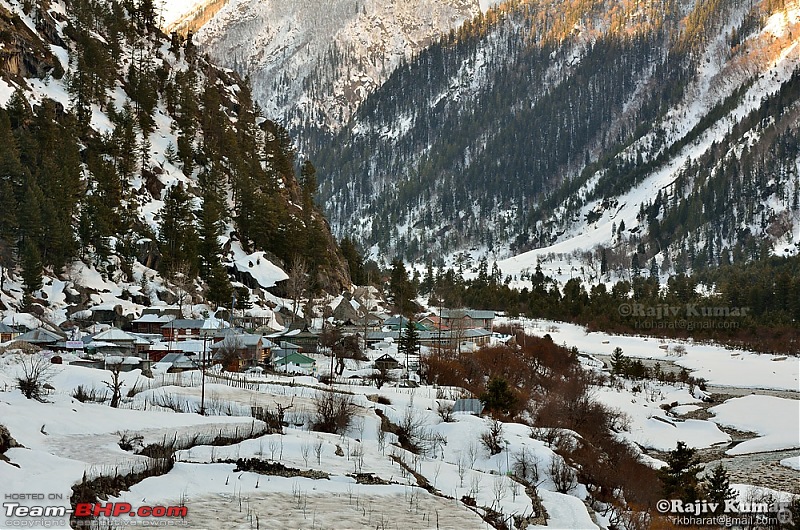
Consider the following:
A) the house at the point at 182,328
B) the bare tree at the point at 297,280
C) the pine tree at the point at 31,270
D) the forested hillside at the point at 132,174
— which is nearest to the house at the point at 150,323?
the house at the point at 182,328

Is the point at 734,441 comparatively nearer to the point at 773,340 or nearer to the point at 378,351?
the point at 378,351

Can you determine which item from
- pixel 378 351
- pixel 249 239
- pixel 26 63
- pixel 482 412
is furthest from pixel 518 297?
pixel 482 412

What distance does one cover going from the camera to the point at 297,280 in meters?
91.3

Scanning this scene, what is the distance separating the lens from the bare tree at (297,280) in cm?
8919

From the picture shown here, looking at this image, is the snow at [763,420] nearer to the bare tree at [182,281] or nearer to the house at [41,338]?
the house at [41,338]

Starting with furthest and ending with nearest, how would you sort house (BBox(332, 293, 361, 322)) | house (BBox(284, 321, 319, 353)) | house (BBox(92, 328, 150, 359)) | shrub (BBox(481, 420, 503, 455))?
1. house (BBox(332, 293, 361, 322))
2. house (BBox(284, 321, 319, 353))
3. house (BBox(92, 328, 150, 359))
4. shrub (BBox(481, 420, 503, 455))

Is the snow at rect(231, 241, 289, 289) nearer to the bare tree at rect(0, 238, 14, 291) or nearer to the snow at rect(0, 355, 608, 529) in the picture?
the bare tree at rect(0, 238, 14, 291)

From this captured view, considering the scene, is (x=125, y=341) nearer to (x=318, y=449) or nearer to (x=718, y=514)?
(x=318, y=449)

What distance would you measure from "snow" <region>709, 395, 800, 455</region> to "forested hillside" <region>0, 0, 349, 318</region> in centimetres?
5253

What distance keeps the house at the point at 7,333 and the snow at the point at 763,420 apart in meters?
50.1

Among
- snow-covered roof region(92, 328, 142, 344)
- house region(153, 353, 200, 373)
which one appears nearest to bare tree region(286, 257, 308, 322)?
snow-covered roof region(92, 328, 142, 344)

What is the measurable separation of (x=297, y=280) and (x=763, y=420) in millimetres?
58112


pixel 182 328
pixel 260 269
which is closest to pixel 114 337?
pixel 182 328

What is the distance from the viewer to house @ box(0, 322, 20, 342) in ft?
165
